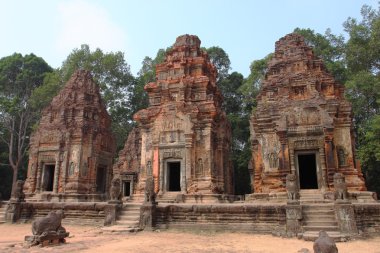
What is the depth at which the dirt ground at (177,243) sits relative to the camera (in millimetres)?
7984

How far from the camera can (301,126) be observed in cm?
1444

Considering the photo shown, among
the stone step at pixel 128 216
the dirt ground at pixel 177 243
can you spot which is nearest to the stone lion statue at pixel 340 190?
the dirt ground at pixel 177 243

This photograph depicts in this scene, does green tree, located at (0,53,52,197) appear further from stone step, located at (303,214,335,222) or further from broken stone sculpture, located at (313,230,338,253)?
broken stone sculpture, located at (313,230,338,253)

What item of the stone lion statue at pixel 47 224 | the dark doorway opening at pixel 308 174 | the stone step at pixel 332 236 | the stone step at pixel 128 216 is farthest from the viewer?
the dark doorway opening at pixel 308 174

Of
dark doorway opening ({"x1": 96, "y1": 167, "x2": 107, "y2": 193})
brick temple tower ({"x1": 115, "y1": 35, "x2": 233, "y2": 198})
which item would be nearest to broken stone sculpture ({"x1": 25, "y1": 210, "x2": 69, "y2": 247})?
brick temple tower ({"x1": 115, "y1": 35, "x2": 233, "y2": 198})

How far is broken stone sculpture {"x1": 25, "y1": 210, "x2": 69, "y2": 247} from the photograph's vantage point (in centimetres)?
827

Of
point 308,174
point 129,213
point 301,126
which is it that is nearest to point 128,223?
point 129,213

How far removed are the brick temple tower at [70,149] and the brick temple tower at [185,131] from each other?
4388 mm

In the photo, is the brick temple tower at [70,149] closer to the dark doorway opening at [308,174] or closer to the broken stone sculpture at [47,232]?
the broken stone sculpture at [47,232]

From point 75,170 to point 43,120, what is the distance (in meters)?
4.32

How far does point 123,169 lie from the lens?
24.5 metres

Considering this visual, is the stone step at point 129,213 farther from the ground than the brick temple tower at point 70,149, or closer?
closer

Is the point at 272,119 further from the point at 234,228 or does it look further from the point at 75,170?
the point at 75,170

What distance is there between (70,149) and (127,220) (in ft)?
29.6
